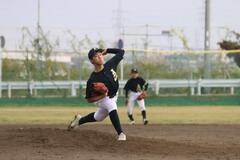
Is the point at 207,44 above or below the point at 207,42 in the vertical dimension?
below

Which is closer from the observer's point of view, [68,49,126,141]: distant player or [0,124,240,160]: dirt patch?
[0,124,240,160]: dirt patch

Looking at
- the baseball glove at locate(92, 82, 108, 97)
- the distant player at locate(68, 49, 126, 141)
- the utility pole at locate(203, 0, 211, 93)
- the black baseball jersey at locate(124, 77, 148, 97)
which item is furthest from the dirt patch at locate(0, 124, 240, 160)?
the utility pole at locate(203, 0, 211, 93)

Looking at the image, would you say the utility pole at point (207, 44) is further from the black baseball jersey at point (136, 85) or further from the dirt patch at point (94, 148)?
the dirt patch at point (94, 148)

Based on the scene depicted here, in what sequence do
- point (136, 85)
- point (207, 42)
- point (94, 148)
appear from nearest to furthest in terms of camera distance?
point (94, 148), point (136, 85), point (207, 42)

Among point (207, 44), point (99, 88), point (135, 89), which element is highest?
point (207, 44)

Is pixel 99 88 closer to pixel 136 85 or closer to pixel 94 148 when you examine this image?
pixel 94 148

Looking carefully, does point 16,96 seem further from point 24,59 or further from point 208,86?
point 208,86

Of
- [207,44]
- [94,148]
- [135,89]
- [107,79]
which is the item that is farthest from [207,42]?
[94,148]

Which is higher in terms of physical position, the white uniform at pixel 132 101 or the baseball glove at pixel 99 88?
the baseball glove at pixel 99 88

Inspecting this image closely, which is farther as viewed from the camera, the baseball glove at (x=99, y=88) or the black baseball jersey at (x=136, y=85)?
the black baseball jersey at (x=136, y=85)

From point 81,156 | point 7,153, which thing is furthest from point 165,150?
point 7,153

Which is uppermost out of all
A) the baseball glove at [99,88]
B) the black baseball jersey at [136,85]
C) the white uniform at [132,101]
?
the baseball glove at [99,88]

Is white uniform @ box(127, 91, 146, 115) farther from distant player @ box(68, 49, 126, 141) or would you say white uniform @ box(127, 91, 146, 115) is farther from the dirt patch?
distant player @ box(68, 49, 126, 141)

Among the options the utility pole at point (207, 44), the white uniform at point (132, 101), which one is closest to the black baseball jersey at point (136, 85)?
the white uniform at point (132, 101)
